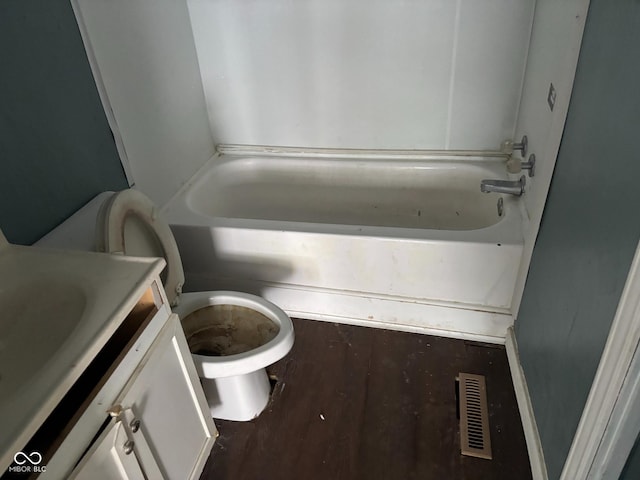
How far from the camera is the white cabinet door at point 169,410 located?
1024 millimetres

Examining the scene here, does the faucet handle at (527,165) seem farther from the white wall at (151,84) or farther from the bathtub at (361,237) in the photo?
the white wall at (151,84)

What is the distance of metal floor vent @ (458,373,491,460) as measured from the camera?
147cm

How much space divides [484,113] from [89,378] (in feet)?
5.85

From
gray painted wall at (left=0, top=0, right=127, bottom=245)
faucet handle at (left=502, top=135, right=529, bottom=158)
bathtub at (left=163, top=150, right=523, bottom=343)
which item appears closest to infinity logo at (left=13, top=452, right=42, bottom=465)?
gray painted wall at (left=0, top=0, right=127, bottom=245)

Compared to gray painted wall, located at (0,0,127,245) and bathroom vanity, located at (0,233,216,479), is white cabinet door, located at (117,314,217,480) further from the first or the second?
gray painted wall, located at (0,0,127,245)

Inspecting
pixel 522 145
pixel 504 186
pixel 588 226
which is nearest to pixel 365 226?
pixel 504 186

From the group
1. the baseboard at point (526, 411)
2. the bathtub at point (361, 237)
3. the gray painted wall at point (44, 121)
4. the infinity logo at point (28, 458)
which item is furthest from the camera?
the bathtub at point (361, 237)

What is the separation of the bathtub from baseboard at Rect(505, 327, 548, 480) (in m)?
0.10

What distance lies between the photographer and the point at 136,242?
140 cm

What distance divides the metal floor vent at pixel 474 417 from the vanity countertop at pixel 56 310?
3.63 ft

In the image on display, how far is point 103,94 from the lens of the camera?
153cm

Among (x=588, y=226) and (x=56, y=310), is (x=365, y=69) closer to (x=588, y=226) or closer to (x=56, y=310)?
(x=588, y=226)

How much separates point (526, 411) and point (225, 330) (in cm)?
103

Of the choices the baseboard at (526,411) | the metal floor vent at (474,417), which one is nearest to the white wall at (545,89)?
the baseboard at (526,411)
